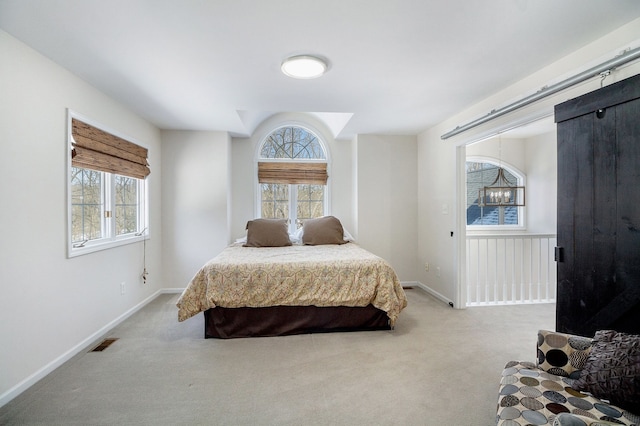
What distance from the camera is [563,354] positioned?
4.69 ft

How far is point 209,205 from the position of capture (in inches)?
162

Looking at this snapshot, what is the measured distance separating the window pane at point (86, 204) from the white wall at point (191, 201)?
1173 mm

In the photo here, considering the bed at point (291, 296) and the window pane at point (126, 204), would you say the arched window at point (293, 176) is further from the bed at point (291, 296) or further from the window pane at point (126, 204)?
the bed at point (291, 296)

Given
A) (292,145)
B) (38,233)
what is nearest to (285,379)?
(38,233)

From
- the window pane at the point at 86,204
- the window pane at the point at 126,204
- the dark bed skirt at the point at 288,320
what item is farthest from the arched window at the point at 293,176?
the window pane at the point at 86,204

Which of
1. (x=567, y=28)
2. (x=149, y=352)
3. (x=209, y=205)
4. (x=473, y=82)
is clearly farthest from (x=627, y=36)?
(x=209, y=205)

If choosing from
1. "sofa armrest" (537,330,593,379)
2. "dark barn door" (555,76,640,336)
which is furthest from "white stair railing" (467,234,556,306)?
"sofa armrest" (537,330,593,379)

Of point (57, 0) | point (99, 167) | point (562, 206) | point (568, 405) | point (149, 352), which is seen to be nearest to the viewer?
point (568, 405)

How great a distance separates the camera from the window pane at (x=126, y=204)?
318cm

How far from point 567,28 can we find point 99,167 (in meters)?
3.78

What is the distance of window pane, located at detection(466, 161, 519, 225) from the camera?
4.96 m

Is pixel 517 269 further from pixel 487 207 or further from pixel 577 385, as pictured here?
pixel 577 385

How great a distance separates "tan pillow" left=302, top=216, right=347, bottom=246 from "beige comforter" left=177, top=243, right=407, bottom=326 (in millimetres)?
1053

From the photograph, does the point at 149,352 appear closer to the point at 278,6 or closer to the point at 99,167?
the point at 99,167
